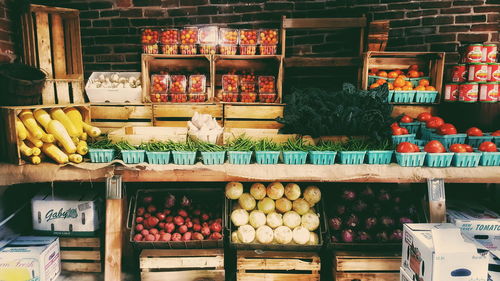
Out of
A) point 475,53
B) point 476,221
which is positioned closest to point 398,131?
point 476,221

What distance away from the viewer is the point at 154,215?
Answer: 2.91 m

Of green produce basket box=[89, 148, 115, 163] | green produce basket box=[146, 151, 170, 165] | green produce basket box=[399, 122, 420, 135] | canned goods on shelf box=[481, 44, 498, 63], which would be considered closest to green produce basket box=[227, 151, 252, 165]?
green produce basket box=[146, 151, 170, 165]

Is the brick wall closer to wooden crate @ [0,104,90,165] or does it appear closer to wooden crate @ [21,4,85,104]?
wooden crate @ [21,4,85,104]

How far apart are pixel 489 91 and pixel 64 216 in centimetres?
381

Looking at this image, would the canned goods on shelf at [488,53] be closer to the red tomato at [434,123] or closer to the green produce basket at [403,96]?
the green produce basket at [403,96]

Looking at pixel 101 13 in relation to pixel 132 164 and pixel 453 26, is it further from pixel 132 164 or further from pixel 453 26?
pixel 453 26

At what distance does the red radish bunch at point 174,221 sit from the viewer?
2.75 m

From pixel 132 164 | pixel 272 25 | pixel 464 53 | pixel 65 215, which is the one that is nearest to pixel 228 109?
pixel 272 25

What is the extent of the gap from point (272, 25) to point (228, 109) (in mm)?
1246

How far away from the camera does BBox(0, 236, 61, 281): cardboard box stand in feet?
8.35

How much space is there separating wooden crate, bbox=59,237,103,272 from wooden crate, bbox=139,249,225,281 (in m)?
0.46

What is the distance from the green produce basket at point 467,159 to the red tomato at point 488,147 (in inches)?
2.9

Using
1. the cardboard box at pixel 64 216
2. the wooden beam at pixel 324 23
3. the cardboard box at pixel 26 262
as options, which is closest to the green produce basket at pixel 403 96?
the wooden beam at pixel 324 23

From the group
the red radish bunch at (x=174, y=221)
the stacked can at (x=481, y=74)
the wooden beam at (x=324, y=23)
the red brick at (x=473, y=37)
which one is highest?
the wooden beam at (x=324, y=23)
